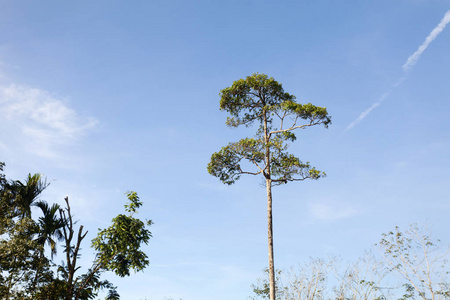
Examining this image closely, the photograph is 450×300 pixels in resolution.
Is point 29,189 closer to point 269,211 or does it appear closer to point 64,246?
point 64,246

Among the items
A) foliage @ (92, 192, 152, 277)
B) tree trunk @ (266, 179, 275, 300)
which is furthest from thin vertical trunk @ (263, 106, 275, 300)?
foliage @ (92, 192, 152, 277)

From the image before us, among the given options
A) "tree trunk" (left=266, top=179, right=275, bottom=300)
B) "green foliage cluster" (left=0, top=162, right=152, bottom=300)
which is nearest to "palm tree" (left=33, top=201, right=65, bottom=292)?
"green foliage cluster" (left=0, top=162, right=152, bottom=300)

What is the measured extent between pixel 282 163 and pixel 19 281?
1146cm

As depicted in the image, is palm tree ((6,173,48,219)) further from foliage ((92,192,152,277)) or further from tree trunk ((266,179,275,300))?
tree trunk ((266,179,275,300))

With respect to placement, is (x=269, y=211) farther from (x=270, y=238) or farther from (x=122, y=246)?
(x=122, y=246)

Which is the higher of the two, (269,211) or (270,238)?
(269,211)

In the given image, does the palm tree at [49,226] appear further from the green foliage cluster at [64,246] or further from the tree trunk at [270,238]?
the tree trunk at [270,238]

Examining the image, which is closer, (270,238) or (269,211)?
(270,238)

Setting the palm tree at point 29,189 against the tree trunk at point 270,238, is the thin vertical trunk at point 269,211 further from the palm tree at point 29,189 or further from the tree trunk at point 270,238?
the palm tree at point 29,189

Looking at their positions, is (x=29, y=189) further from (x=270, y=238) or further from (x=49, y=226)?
(x=270, y=238)

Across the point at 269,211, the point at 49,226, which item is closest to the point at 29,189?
the point at 49,226

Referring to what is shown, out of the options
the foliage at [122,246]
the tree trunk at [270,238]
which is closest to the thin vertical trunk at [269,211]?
the tree trunk at [270,238]

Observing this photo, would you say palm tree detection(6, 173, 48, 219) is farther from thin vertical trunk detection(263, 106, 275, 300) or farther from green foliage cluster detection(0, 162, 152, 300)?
thin vertical trunk detection(263, 106, 275, 300)

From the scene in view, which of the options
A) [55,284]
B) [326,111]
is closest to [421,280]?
[326,111]
